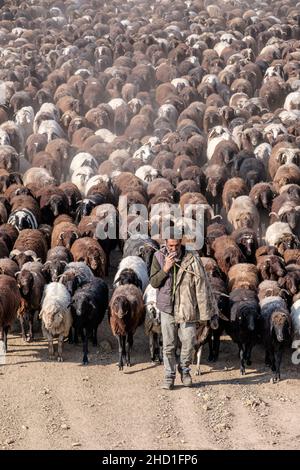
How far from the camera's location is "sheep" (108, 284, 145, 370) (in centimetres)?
1135

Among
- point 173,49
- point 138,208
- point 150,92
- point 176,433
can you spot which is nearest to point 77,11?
point 173,49

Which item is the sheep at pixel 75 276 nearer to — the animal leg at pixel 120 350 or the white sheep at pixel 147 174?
the animal leg at pixel 120 350

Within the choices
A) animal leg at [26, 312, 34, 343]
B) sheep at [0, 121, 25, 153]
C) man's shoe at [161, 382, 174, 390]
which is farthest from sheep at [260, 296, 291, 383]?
sheep at [0, 121, 25, 153]

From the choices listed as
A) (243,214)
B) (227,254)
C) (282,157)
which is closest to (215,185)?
(243,214)

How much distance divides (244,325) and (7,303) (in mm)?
3741

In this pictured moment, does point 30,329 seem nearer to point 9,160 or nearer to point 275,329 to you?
point 275,329

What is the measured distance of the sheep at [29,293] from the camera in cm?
1207

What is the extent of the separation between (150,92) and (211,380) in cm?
1772

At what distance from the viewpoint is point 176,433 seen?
9.55m

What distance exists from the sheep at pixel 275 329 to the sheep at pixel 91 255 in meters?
3.44

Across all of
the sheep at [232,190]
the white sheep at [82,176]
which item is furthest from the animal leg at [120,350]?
the white sheep at [82,176]

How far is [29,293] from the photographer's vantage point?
1209 centimetres

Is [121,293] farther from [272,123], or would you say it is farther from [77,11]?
[77,11]

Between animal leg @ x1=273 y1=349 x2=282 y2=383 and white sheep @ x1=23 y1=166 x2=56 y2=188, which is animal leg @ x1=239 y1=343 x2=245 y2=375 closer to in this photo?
animal leg @ x1=273 y1=349 x2=282 y2=383
